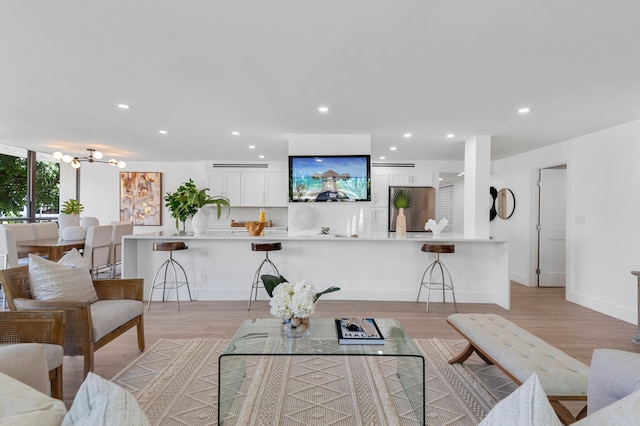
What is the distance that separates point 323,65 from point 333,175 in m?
2.30

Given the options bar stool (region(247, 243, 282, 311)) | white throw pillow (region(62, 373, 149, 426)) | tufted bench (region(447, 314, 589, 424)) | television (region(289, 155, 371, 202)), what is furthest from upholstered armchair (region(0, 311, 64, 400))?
television (region(289, 155, 371, 202))

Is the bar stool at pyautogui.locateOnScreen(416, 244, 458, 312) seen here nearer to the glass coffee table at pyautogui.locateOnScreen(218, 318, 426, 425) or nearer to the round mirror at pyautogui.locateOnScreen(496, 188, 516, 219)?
the glass coffee table at pyautogui.locateOnScreen(218, 318, 426, 425)

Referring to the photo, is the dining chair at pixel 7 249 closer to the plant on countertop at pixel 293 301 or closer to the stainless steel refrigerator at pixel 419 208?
the plant on countertop at pixel 293 301

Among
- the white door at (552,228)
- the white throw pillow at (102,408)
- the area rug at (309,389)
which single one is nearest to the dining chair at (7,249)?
the area rug at (309,389)

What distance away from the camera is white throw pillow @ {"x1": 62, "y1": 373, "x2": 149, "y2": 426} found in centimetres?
64

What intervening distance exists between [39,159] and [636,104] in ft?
32.4

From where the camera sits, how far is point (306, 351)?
6.07ft

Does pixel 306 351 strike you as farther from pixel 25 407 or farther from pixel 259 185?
pixel 259 185

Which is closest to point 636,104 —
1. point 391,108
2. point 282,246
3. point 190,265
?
point 391,108

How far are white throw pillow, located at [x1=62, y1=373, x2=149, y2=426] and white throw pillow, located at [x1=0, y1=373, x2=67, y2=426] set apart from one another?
39 mm

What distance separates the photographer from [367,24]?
6.42ft

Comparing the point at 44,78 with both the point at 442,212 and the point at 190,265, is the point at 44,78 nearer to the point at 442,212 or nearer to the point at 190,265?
the point at 190,265

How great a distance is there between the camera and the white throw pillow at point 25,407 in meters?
0.66

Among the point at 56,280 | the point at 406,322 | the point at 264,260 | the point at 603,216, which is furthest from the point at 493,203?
the point at 56,280
